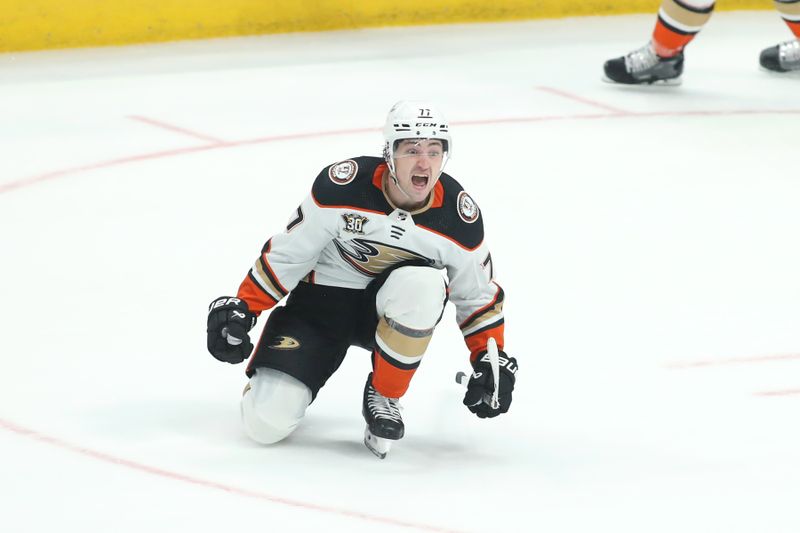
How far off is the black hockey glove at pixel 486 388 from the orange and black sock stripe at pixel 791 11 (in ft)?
15.2

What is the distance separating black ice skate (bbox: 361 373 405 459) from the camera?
2.86 m

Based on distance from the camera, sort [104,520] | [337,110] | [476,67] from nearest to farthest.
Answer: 1. [104,520]
2. [337,110]
3. [476,67]

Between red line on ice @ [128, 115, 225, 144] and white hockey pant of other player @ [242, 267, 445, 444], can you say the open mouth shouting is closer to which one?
white hockey pant of other player @ [242, 267, 445, 444]

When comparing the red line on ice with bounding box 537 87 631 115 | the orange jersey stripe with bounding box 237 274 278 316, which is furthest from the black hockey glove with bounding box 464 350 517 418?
the red line on ice with bounding box 537 87 631 115

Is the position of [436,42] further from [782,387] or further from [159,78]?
[782,387]

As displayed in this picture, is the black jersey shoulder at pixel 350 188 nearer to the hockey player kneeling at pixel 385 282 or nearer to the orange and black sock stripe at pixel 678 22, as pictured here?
the hockey player kneeling at pixel 385 282

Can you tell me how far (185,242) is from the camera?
443 centimetres

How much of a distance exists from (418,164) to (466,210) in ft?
0.57

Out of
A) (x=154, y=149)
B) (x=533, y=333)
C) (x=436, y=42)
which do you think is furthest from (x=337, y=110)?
(x=533, y=333)

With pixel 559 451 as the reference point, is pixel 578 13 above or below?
above

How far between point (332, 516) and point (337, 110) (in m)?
3.89

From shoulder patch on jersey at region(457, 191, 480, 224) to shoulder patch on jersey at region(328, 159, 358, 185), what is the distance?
233 mm

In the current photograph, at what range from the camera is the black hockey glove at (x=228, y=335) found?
9.27 feet
